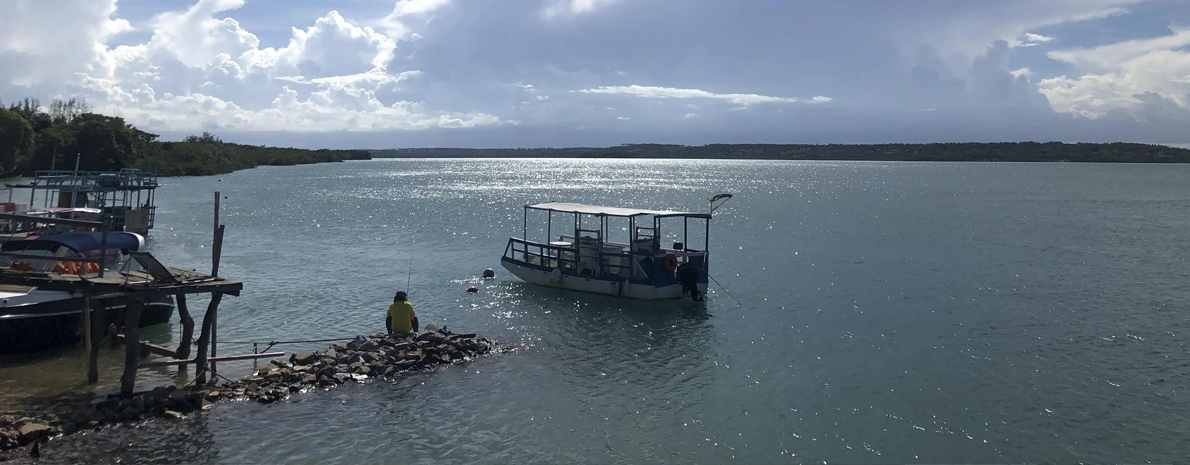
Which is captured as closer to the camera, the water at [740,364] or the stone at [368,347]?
the water at [740,364]

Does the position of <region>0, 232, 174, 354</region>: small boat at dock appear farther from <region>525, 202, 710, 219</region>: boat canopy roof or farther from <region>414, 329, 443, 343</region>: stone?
<region>525, 202, 710, 219</region>: boat canopy roof

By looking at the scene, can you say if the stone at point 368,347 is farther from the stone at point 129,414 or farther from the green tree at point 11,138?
the green tree at point 11,138

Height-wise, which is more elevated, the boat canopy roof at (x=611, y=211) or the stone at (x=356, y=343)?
the boat canopy roof at (x=611, y=211)

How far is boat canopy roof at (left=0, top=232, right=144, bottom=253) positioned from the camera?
61.0ft

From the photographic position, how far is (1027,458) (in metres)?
14.9

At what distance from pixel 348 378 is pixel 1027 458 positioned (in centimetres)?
1437

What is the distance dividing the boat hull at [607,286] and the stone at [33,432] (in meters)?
17.7

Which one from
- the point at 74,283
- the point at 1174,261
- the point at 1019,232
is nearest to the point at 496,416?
the point at 74,283

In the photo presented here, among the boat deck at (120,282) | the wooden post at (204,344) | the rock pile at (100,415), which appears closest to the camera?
the rock pile at (100,415)

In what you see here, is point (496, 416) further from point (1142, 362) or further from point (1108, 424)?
point (1142, 362)

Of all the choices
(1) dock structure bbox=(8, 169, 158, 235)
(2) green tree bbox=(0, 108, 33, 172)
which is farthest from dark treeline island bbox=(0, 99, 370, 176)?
(1) dock structure bbox=(8, 169, 158, 235)

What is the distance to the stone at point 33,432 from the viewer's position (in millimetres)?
13727

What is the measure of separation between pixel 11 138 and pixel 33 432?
90540mm

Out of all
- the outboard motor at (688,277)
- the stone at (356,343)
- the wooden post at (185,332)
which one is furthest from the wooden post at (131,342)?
the outboard motor at (688,277)
